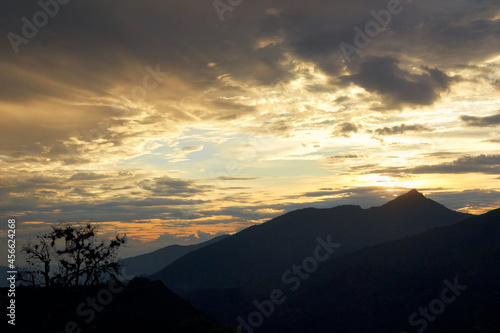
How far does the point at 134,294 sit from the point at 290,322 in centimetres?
7209

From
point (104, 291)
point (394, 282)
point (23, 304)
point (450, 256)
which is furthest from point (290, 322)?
point (23, 304)

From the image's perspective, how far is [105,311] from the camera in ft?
216

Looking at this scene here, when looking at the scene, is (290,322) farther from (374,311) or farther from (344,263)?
(344,263)

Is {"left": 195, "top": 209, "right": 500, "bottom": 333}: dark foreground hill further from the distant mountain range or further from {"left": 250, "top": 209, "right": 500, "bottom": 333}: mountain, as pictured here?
{"left": 250, "top": 209, "right": 500, "bottom": 333}: mountain

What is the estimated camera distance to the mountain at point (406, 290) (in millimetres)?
109875

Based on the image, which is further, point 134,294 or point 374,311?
point 374,311

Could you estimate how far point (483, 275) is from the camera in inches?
4914

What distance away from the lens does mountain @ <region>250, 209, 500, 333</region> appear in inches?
4326

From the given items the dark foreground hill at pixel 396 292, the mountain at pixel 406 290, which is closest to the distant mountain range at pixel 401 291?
the dark foreground hill at pixel 396 292

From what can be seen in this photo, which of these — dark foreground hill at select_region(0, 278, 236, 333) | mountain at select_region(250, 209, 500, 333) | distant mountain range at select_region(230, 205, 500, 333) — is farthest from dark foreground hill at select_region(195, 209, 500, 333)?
dark foreground hill at select_region(0, 278, 236, 333)

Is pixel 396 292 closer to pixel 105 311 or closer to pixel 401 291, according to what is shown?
pixel 401 291

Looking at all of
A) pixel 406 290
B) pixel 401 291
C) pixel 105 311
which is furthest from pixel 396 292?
pixel 105 311

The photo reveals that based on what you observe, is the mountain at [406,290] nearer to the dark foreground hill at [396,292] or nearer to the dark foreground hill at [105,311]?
the dark foreground hill at [396,292]

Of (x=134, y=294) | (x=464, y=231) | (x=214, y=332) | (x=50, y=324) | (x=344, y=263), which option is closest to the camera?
(x=214, y=332)
